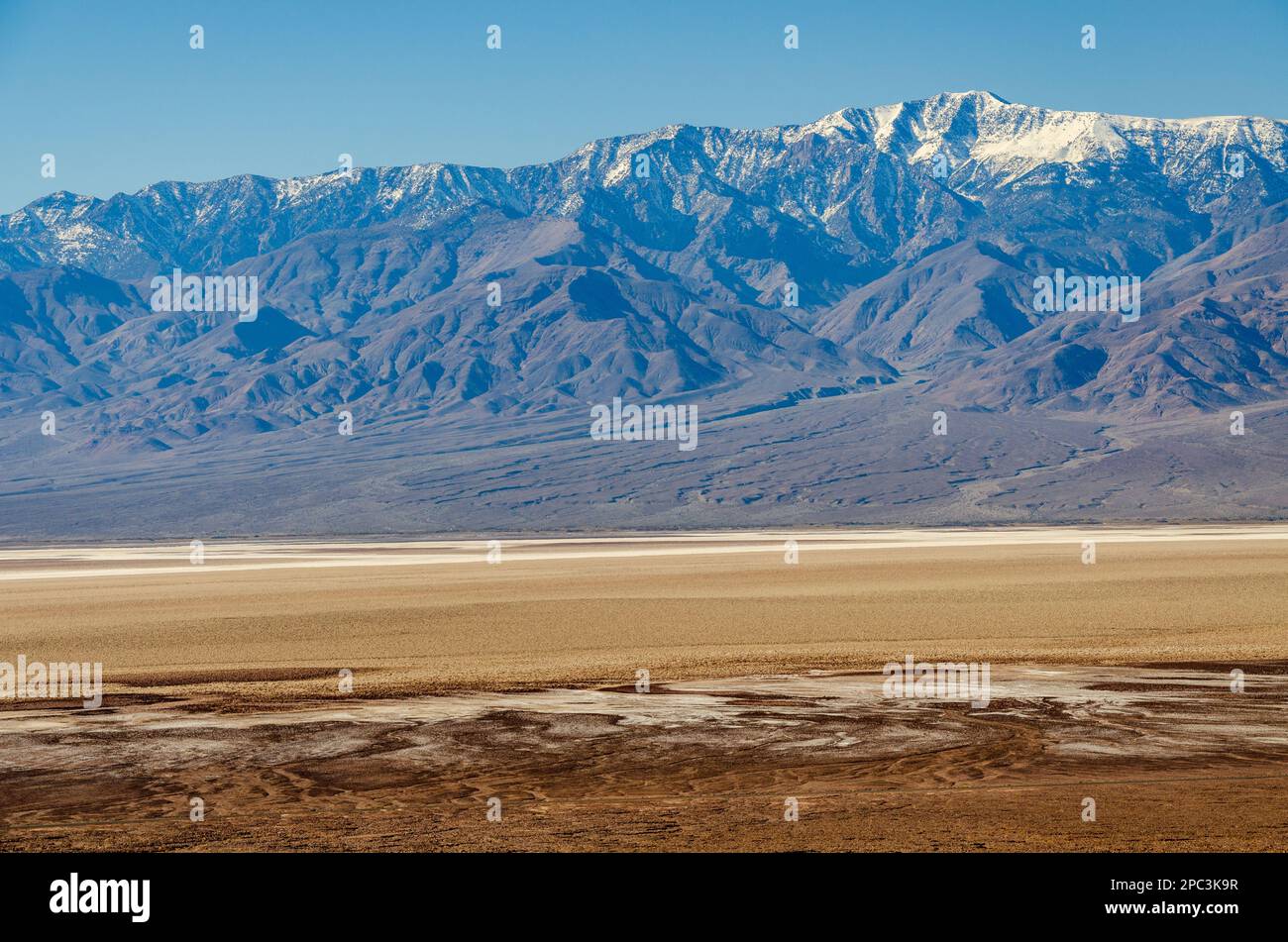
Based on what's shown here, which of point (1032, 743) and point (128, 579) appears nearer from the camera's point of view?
point (1032, 743)

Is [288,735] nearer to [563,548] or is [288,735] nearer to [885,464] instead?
[563,548]

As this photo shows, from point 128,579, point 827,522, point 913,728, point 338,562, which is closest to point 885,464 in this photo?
point 827,522

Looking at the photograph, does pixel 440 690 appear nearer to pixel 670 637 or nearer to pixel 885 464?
pixel 670 637

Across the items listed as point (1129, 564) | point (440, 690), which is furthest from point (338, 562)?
point (440, 690)

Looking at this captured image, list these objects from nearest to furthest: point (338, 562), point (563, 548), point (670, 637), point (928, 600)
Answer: point (670, 637) < point (928, 600) < point (338, 562) < point (563, 548)
